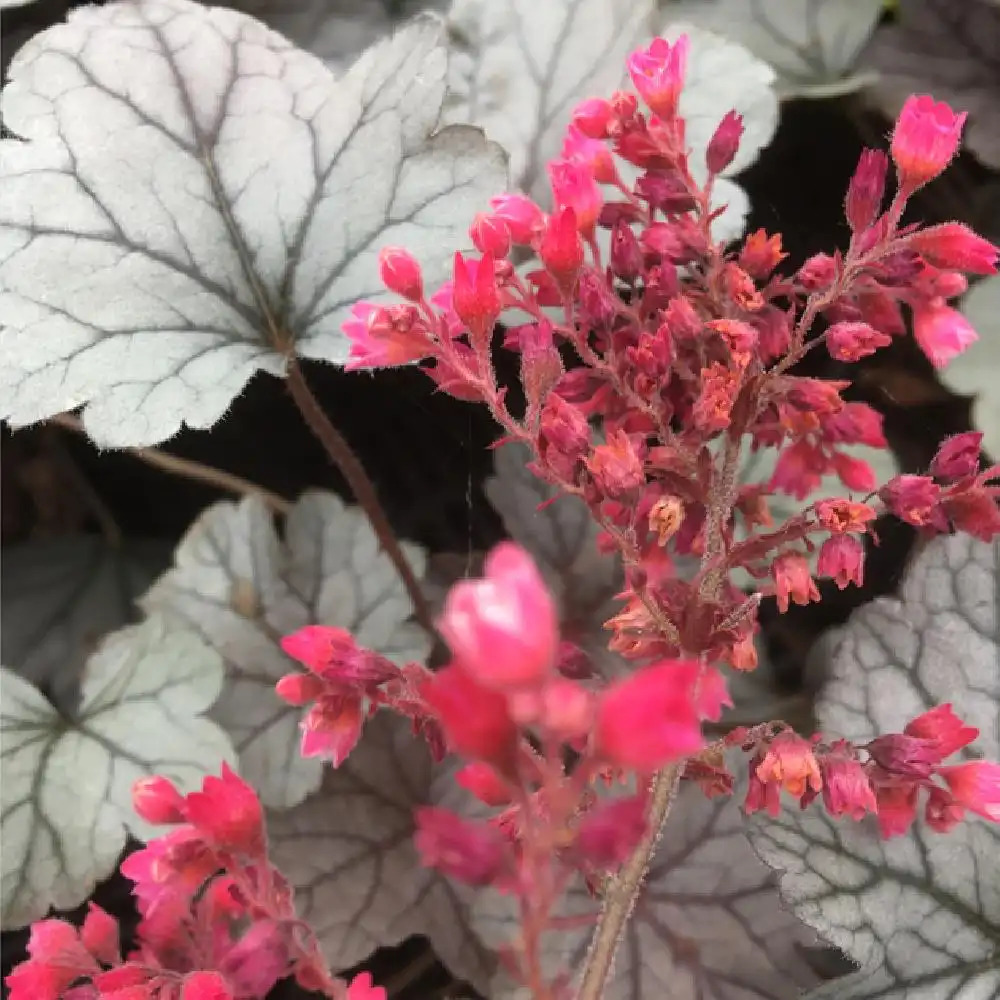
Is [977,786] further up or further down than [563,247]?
further down

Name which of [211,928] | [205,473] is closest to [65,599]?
[205,473]

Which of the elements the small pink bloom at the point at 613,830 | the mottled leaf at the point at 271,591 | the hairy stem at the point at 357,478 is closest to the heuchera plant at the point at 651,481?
the small pink bloom at the point at 613,830

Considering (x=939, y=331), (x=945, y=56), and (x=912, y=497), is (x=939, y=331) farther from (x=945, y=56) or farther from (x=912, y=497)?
(x=945, y=56)

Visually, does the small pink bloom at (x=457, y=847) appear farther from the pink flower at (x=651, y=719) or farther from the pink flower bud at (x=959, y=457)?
the pink flower bud at (x=959, y=457)

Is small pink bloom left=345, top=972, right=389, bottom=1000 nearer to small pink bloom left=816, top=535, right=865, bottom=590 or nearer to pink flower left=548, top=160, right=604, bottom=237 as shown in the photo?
small pink bloom left=816, top=535, right=865, bottom=590

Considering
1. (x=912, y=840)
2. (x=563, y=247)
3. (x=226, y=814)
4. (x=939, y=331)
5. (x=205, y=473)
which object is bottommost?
(x=912, y=840)

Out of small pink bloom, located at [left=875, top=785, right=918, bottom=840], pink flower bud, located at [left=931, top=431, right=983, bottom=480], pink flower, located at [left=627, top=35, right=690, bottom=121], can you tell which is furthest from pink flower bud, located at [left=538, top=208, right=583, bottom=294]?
small pink bloom, located at [left=875, top=785, right=918, bottom=840]
